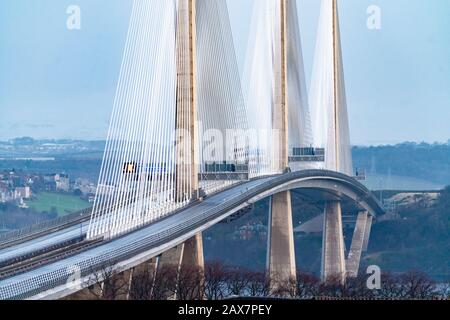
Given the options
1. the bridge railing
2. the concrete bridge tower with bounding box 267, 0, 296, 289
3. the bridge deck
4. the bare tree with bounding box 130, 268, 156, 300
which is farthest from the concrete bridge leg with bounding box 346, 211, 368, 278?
the bare tree with bounding box 130, 268, 156, 300

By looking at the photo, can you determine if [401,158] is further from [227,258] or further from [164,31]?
[164,31]

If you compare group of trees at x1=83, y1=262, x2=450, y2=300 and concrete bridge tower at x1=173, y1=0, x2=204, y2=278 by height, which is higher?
concrete bridge tower at x1=173, y1=0, x2=204, y2=278

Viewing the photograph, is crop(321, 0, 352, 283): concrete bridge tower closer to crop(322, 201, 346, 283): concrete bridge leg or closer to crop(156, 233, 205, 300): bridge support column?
crop(322, 201, 346, 283): concrete bridge leg

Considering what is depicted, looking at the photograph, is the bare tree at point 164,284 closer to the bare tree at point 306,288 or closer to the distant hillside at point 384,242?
the bare tree at point 306,288

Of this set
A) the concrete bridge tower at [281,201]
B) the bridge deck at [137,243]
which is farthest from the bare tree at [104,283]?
the concrete bridge tower at [281,201]

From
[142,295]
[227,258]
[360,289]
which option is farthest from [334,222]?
[142,295]

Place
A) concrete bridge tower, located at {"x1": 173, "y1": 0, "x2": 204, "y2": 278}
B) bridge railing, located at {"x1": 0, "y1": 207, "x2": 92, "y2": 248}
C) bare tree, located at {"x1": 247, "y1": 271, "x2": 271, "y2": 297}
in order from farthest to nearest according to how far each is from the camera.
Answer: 1. concrete bridge tower, located at {"x1": 173, "y1": 0, "x2": 204, "y2": 278}
2. bridge railing, located at {"x1": 0, "y1": 207, "x2": 92, "y2": 248}
3. bare tree, located at {"x1": 247, "y1": 271, "x2": 271, "y2": 297}
